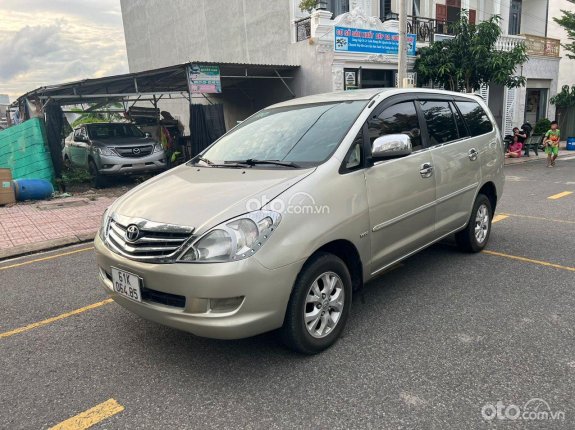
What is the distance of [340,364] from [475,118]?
3422 mm

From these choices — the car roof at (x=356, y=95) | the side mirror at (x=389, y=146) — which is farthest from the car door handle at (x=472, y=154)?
the side mirror at (x=389, y=146)

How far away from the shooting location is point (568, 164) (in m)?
14.2

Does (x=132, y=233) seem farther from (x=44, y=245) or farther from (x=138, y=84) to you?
(x=138, y=84)

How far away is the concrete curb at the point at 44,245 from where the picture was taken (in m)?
6.16

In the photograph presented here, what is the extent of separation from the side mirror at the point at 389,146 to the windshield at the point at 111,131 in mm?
10998

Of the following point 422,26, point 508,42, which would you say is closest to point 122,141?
point 422,26

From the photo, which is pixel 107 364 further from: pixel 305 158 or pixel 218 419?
pixel 305 158

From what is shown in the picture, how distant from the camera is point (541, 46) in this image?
20.8m

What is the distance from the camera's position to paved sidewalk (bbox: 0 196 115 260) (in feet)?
21.4

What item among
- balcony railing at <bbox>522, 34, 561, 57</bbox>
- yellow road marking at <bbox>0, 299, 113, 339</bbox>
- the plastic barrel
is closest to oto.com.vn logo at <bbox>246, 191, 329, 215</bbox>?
yellow road marking at <bbox>0, 299, 113, 339</bbox>

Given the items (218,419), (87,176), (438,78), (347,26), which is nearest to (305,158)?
(218,419)

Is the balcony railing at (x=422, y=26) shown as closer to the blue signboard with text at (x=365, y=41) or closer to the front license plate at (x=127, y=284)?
the blue signboard with text at (x=365, y=41)

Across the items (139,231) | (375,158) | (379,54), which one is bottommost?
(139,231)

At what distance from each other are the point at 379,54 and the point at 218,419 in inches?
560
